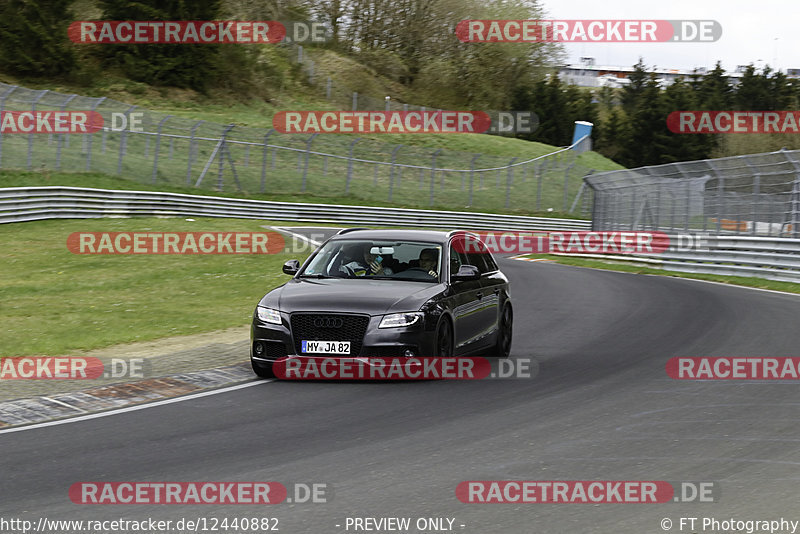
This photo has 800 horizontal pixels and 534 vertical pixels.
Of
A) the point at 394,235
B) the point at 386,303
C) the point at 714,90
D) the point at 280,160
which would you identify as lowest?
the point at 386,303

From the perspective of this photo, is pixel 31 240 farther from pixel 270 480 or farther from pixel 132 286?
pixel 270 480

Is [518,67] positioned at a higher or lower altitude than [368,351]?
higher

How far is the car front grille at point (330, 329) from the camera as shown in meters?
10.1

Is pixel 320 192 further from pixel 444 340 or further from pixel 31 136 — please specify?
pixel 444 340

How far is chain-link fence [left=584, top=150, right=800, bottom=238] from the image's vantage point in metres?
23.8

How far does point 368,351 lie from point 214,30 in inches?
2551

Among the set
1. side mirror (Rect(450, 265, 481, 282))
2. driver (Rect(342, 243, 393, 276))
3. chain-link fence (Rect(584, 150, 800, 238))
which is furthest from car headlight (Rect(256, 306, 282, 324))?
chain-link fence (Rect(584, 150, 800, 238))

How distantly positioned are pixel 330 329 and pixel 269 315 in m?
0.65

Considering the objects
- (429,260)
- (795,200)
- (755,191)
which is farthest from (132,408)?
(755,191)

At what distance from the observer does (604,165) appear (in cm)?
7456

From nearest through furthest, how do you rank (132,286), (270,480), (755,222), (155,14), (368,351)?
(270,480)
(368,351)
(132,286)
(755,222)
(155,14)

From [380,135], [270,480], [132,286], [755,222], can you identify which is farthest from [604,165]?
[270,480]

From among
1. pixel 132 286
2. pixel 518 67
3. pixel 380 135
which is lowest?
pixel 132 286

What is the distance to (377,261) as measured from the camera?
37.0ft
